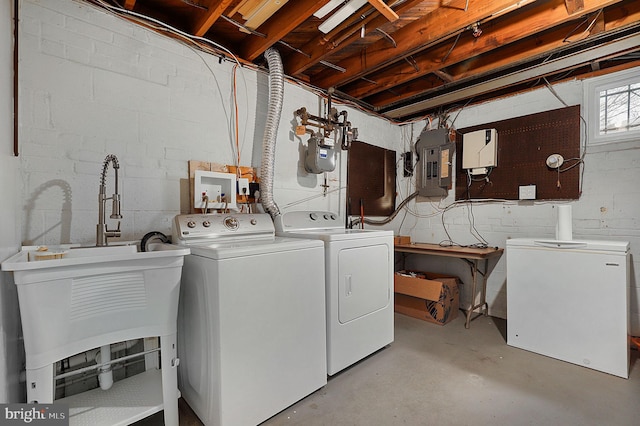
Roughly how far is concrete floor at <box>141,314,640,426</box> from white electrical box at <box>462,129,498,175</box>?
1.78m

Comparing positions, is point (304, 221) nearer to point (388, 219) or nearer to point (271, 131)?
point (271, 131)

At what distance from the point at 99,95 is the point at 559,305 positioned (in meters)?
3.45

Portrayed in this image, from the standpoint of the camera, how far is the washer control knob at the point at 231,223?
6.31 ft

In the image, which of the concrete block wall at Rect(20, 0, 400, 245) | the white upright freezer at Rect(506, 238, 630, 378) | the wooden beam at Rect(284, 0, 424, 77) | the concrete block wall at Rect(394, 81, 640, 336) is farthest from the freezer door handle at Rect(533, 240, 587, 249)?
the concrete block wall at Rect(20, 0, 400, 245)

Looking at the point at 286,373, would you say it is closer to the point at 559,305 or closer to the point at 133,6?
the point at 559,305

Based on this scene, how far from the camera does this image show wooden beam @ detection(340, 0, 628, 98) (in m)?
1.90

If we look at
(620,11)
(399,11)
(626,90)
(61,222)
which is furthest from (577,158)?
(61,222)

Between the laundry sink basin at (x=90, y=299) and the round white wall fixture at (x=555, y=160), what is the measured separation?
3.23 meters

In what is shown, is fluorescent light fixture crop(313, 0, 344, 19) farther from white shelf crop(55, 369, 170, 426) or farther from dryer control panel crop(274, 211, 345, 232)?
white shelf crop(55, 369, 170, 426)

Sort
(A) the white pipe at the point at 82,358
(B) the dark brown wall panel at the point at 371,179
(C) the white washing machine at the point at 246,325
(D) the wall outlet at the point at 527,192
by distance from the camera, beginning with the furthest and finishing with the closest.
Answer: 1. (B) the dark brown wall panel at the point at 371,179
2. (D) the wall outlet at the point at 527,192
3. (A) the white pipe at the point at 82,358
4. (C) the white washing machine at the point at 246,325

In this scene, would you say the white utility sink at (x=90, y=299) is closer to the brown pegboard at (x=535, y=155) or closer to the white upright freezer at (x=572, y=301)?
the white upright freezer at (x=572, y=301)

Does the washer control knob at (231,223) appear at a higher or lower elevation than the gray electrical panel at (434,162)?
lower

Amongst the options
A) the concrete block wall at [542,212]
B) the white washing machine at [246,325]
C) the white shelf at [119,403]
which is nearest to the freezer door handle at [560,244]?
the concrete block wall at [542,212]

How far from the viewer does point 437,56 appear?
97.3 inches
